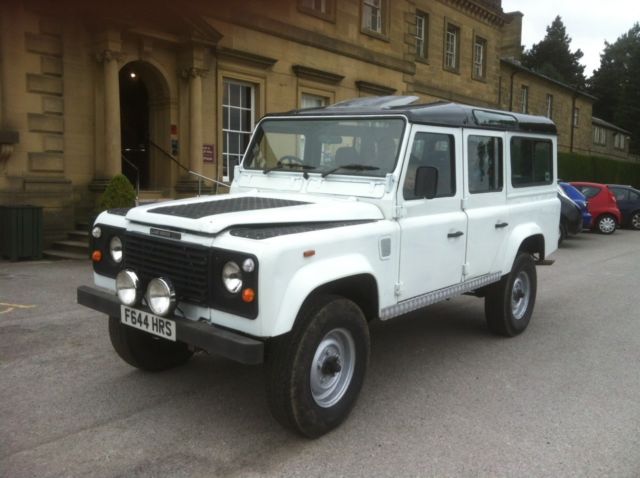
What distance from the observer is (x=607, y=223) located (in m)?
18.4

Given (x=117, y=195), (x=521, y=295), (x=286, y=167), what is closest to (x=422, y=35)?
(x=117, y=195)

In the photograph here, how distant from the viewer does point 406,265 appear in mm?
4535

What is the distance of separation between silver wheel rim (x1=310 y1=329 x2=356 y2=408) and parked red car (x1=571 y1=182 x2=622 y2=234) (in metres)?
16.4

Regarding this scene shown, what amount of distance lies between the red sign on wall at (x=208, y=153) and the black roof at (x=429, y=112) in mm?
8742

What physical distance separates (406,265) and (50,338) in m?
3.68

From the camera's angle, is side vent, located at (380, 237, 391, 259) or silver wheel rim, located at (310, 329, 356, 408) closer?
silver wheel rim, located at (310, 329, 356, 408)

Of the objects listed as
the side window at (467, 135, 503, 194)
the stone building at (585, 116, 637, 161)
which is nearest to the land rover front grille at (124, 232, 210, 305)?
the side window at (467, 135, 503, 194)

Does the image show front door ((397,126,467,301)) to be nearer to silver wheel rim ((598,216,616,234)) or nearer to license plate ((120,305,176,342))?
license plate ((120,305,176,342))

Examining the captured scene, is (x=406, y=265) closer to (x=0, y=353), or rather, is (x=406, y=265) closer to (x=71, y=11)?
(x=0, y=353)

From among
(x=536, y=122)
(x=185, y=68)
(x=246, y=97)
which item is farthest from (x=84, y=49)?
(x=536, y=122)

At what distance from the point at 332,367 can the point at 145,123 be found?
37.8 feet

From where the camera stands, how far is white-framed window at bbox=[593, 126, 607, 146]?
4681 centimetres

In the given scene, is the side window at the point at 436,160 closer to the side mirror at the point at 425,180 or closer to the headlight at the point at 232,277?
the side mirror at the point at 425,180

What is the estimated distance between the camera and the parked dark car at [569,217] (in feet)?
48.4
